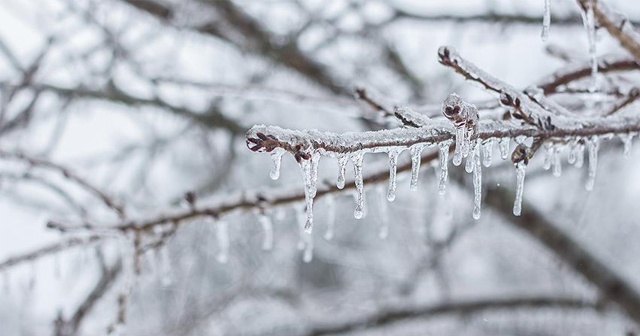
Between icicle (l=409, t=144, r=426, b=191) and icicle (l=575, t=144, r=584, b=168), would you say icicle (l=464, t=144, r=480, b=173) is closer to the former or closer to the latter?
icicle (l=409, t=144, r=426, b=191)

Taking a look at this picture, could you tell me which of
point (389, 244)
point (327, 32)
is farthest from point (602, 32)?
point (389, 244)

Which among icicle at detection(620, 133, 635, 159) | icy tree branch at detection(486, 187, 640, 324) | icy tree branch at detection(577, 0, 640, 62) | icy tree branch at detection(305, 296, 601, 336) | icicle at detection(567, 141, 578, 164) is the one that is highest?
icy tree branch at detection(577, 0, 640, 62)

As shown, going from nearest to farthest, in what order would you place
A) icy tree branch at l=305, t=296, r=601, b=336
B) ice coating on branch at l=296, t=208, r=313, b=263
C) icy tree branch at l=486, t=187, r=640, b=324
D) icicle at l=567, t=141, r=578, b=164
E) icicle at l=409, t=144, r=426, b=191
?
1. icicle at l=409, t=144, r=426, b=191
2. icicle at l=567, t=141, r=578, b=164
3. ice coating on branch at l=296, t=208, r=313, b=263
4. icy tree branch at l=486, t=187, r=640, b=324
5. icy tree branch at l=305, t=296, r=601, b=336

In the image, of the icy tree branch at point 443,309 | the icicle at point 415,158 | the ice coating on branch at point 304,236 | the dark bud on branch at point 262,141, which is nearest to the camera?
the dark bud on branch at point 262,141

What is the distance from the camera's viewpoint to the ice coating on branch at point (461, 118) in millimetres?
612

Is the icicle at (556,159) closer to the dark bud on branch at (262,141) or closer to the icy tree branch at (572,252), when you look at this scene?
the dark bud on branch at (262,141)

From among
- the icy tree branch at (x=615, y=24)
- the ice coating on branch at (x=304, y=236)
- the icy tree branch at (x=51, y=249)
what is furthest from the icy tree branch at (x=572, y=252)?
the icy tree branch at (x=51, y=249)

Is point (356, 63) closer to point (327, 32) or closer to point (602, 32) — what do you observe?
point (327, 32)

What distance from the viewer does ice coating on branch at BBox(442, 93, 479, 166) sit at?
61cm

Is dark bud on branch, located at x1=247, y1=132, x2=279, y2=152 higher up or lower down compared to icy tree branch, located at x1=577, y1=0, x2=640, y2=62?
lower down

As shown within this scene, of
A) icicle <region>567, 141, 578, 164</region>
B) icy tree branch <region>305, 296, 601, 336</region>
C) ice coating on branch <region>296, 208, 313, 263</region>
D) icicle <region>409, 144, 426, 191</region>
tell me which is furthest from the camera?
icy tree branch <region>305, 296, 601, 336</region>

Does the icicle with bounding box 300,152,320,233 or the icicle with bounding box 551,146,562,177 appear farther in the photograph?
the icicle with bounding box 551,146,562,177

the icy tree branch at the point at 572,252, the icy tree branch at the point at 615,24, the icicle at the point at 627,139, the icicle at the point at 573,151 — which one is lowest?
the icy tree branch at the point at 572,252

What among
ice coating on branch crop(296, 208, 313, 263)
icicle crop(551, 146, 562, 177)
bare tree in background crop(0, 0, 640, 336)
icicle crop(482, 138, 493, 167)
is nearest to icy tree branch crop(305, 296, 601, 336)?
bare tree in background crop(0, 0, 640, 336)
